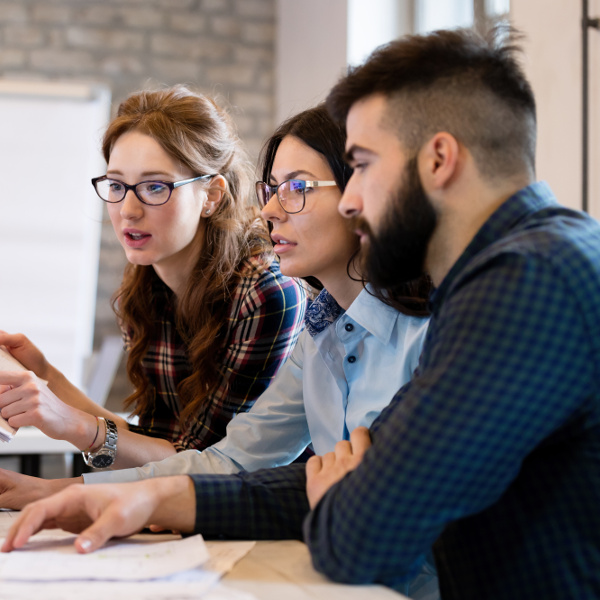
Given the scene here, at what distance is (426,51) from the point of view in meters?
0.95

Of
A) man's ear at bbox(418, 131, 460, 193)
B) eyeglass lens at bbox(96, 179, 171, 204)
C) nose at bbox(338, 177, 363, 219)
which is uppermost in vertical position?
eyeglass lens at bbox(96, 179, 171, 204)

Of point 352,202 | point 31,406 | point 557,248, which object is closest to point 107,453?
point 31,406

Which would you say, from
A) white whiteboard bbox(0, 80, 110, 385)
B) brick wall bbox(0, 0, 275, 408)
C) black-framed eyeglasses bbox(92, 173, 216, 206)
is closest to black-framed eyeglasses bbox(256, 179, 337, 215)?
black-framed eyeglasses bbox(92, 173, 216, 206)

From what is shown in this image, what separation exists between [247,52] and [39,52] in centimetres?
115

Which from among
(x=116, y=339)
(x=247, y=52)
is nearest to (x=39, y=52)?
(x=247, y=52)

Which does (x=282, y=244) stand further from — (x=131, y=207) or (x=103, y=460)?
(x=103, y=460)

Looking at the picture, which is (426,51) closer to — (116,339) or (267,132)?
(116,339)

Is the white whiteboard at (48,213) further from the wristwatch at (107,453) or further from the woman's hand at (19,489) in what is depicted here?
the woman's hand at (19,489)

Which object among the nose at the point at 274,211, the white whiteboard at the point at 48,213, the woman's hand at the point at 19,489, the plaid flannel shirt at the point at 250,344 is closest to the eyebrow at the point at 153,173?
the plaid flannel shirt at the point at 250,344

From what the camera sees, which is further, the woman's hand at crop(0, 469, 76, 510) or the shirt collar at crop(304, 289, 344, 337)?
the shirt collar at crop(304, 289, 344, 337)

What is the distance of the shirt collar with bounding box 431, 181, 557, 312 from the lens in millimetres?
857

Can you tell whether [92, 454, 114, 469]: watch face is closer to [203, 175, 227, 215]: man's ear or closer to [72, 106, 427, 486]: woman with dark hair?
[72, 106, 427, 486]: woman with dark hair

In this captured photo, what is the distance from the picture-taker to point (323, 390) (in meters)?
1.40

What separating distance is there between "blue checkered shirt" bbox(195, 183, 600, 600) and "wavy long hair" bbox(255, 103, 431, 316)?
511 millimetres
